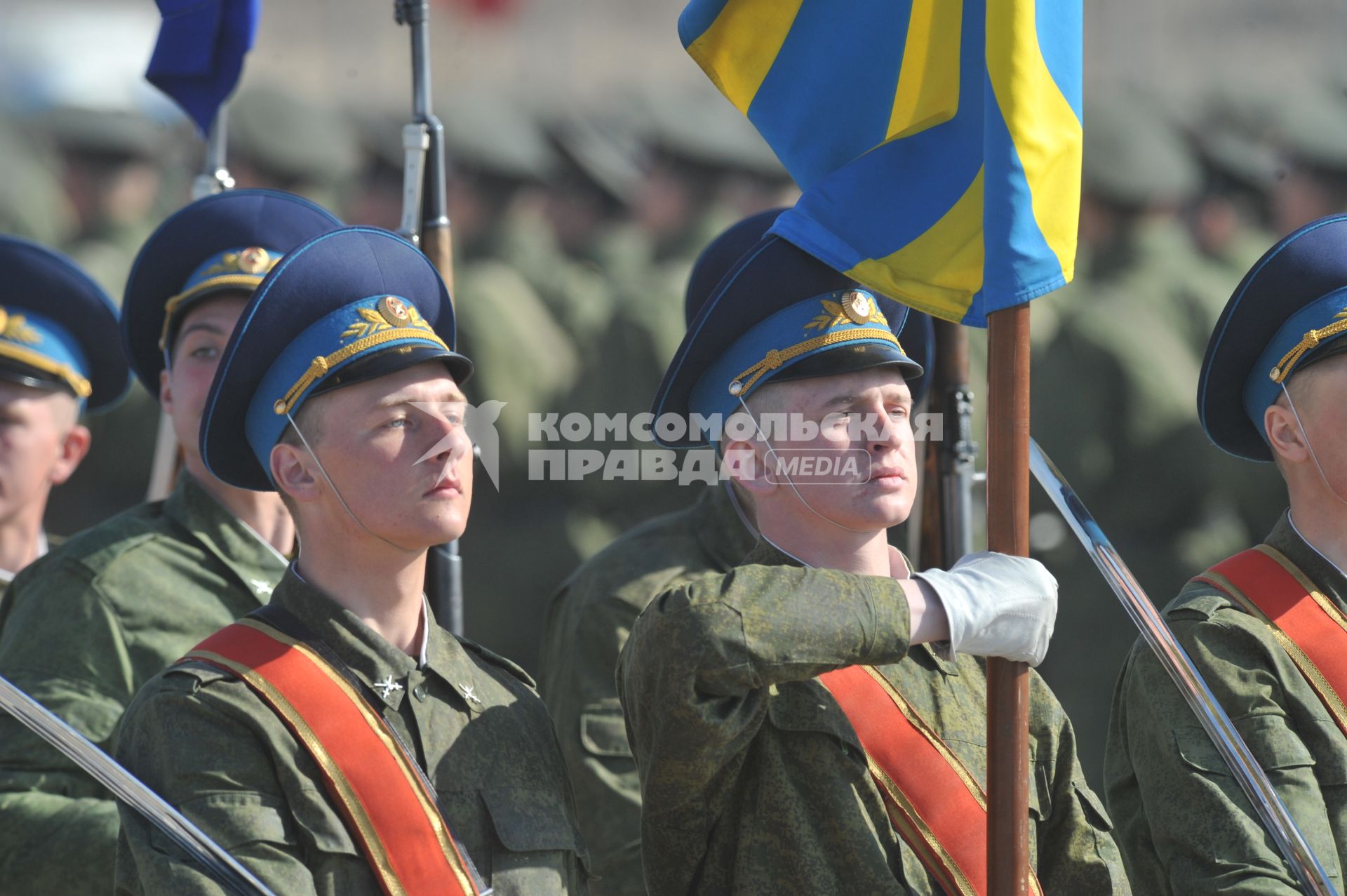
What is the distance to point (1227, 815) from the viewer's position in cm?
380

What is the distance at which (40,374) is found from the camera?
5.53m

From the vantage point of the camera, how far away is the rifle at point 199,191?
595 cm

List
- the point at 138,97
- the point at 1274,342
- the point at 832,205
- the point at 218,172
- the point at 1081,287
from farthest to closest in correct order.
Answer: the point at 1081,287, the point at 138,97, the point at 218,172, the point at 1274,342, the point at 832,205

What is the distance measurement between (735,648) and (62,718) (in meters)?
1.98

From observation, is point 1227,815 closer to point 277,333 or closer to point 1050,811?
point 1050,811

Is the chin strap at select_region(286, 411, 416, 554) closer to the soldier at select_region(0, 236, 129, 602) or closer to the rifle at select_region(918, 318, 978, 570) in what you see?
the rifle at select_region(918, 318, 978, 570)

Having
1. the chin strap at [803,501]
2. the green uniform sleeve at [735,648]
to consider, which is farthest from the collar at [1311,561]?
the green uniform sleeve at [735,648]

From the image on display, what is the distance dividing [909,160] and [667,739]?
4.17 ft

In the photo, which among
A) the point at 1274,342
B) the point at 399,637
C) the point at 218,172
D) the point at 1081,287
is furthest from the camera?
the point at 1081,287

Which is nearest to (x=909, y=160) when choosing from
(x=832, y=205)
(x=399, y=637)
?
(x=832, y=205)

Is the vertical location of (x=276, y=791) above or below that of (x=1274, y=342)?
below

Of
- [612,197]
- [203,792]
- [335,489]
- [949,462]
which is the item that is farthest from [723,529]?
[612,197]

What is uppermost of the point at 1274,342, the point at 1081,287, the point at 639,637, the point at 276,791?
the point at 1081,287

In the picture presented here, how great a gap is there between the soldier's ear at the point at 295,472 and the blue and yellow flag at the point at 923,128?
106cm
